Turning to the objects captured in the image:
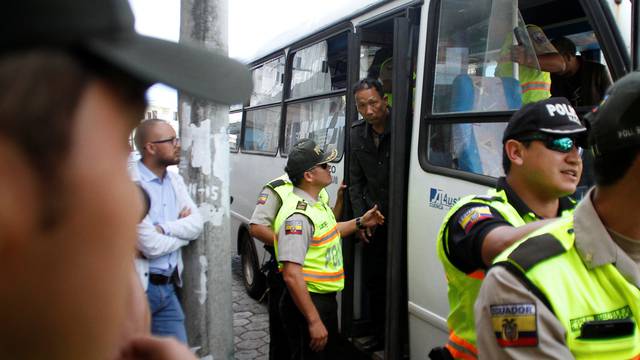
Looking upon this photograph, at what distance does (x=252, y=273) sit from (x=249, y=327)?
0.95 m

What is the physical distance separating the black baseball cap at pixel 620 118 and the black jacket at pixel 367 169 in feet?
7.73

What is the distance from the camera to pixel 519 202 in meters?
1.96

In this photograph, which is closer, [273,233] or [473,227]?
[473,227]

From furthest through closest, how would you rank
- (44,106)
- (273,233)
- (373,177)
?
1. (373,177)
2. (273,233)
3. (44,106)

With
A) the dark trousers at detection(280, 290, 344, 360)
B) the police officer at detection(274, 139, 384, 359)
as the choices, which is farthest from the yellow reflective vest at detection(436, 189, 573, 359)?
the dark trousers at detection(280, 290, 344, 360)

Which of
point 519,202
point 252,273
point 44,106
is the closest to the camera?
point 44,106

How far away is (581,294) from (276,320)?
7.58ft

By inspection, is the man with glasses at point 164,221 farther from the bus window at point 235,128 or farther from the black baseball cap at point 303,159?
the bus window at point 235,128

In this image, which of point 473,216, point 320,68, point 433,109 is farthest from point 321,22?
point 473,216

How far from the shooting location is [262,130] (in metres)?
6.09

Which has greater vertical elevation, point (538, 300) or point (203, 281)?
point (538, 300)

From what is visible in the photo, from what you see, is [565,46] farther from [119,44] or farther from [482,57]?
[119,44]

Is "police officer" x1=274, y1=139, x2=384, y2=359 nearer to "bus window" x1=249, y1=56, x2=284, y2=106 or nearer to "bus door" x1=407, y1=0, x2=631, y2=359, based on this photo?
"bus door" x1=407, y1=0, x2=631, y2=359

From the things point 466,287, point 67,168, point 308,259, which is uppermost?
point 67,168
